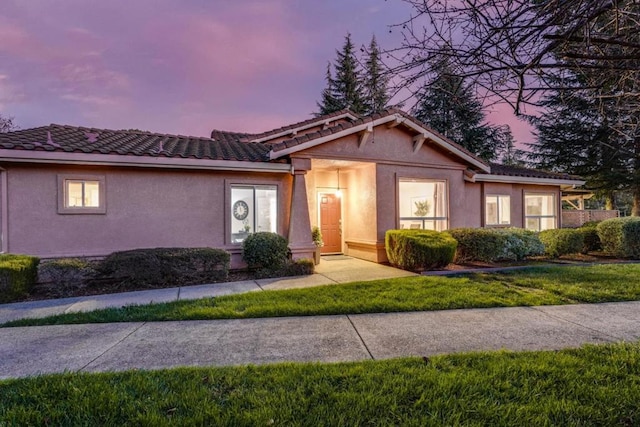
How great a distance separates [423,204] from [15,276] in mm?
11593

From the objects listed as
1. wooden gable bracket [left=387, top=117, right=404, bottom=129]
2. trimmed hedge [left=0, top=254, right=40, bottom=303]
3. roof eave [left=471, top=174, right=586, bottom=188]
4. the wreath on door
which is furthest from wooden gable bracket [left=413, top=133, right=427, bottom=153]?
trimmed hedge [left=0, top=254, right=40, bottom=303]

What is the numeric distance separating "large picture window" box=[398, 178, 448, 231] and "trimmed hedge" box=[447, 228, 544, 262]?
4.03ft

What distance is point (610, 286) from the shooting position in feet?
21.9

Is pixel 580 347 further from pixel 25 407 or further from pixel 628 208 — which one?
pixel 628 208

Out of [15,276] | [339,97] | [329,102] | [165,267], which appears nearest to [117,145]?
[165,267]

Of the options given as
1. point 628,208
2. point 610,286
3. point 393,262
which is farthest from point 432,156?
point 628,208

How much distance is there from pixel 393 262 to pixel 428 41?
7.38 meters

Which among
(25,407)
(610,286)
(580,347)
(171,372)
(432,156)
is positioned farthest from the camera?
(432,156)

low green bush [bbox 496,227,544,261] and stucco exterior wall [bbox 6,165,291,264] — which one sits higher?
stucco exterior wall [bbox 6,165,291,264]

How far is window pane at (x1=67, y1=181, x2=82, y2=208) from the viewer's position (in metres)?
7.93

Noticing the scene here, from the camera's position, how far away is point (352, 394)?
2.68 meters

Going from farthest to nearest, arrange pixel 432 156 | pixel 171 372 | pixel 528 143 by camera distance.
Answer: pixel 528 143
pixel 432 156
pixel 171 372

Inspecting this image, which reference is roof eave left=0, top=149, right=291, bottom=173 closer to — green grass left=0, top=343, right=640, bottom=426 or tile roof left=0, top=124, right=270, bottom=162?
tile roof left=0, top=124, right=270, bottom=162

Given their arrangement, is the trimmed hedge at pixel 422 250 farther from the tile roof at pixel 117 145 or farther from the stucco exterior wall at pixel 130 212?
the tile roof at pixel 117 145
